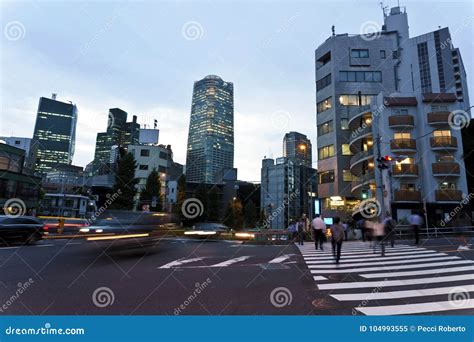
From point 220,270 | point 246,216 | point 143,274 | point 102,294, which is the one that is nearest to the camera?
point 102,294

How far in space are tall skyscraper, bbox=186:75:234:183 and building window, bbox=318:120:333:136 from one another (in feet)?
170

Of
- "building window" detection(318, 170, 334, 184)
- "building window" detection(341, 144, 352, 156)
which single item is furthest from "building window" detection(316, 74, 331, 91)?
"building window" detection(318, 170, 334, 184)

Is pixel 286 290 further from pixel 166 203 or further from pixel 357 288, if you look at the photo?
pixel 166 203

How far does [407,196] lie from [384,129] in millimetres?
8417

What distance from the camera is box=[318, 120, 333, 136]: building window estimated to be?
141 ft

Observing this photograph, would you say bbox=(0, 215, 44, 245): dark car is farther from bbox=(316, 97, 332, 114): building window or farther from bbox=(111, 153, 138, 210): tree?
bbox=(316, 97, 332, 114): building window

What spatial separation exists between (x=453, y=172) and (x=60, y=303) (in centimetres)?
3778

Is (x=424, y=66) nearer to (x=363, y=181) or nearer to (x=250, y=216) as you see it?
(x=363, y=181)

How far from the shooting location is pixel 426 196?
1259 inches

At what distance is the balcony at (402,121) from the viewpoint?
33125 mm

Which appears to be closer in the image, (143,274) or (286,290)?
(286,290)

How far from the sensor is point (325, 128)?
4400 cm

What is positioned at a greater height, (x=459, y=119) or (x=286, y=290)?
(x=459, y=119)

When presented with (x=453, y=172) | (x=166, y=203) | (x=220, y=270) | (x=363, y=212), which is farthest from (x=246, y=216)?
(x=220, y=270)
